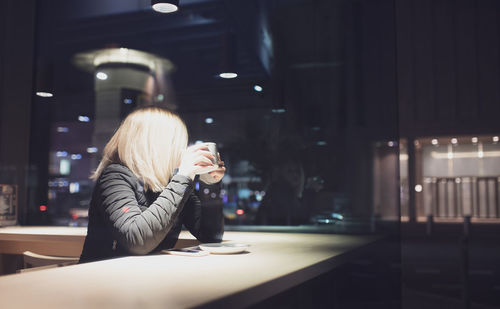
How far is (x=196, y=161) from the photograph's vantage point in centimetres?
139

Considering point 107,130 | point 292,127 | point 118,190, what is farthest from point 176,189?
point 107,130

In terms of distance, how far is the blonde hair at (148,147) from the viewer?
150 centimetres

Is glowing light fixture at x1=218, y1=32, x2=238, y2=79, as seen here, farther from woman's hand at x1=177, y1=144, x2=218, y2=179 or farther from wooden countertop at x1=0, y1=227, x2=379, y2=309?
wooden countertop at x1=0, y1=227, x2=379, y2=309

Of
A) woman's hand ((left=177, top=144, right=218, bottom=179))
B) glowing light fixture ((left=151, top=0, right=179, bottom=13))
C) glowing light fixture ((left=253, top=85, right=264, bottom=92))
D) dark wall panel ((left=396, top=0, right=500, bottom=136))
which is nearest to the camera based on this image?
woman's hand ((left=177, top=144, right=218, bottom=179))

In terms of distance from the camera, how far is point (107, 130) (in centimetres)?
716

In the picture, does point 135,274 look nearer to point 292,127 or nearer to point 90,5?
point 90,5

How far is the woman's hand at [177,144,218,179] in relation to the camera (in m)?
1.38

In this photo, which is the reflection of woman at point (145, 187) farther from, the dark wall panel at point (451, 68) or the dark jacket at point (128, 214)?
the dark wall panel at point (451, 68)

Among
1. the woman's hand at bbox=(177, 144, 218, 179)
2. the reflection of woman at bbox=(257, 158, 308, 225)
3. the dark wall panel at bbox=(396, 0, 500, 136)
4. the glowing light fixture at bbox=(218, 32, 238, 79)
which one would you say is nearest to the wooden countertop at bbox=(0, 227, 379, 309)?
the woman's hand at bbox=(177, 144, 218, 179)

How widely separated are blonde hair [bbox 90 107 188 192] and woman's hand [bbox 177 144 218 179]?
0.58 ft

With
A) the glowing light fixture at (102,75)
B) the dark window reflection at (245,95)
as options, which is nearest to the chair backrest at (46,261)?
the dark window reflection at (245,95)

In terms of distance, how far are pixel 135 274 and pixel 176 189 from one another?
41cm

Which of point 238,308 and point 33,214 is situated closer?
point 238,308

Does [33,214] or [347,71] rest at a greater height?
[347,71]
